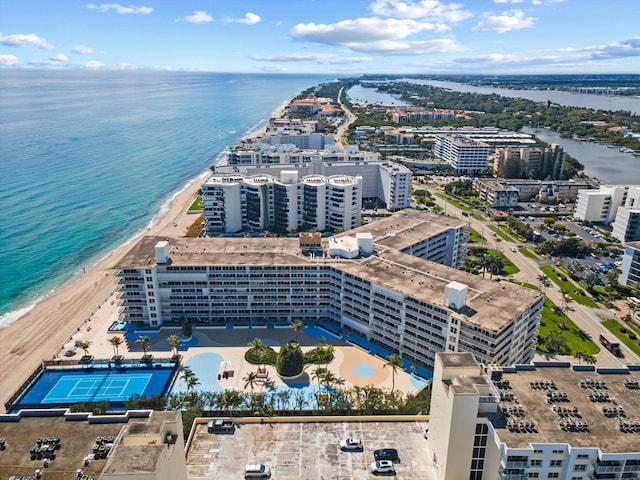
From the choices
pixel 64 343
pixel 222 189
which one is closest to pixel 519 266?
pixel 222 189

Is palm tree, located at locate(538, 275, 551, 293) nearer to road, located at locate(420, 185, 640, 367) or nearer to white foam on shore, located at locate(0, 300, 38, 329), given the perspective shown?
road, located at locate(420, 185, 640, 367)

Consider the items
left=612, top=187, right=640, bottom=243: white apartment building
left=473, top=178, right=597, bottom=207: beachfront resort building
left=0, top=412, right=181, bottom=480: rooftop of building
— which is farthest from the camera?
left=473, top=178, right=597, bottom=207: beachfront resort building

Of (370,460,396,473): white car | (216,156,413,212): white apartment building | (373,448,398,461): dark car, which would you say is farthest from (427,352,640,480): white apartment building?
(216,156,413,212): white apartment building

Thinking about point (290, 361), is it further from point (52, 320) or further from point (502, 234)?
point (502, 234)

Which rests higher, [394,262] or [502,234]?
[394,262]

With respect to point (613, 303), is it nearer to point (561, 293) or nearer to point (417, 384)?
point (561, 293)

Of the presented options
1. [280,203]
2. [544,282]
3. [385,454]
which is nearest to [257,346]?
→ [385,454]
